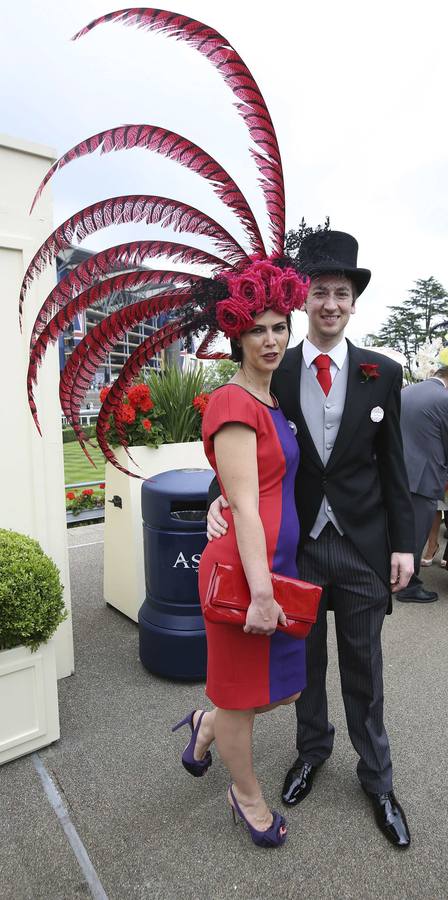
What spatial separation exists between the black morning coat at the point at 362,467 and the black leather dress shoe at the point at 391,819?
2.66ft

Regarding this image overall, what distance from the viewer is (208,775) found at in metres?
2.30

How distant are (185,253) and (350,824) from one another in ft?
6.83

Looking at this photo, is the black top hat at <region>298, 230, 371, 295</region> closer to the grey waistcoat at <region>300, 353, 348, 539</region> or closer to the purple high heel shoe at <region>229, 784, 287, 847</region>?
the grey waistcoat at <region>300, 353, 348, 539</region>

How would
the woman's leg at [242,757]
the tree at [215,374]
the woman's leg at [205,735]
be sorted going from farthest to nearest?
the tree at [215,374] < the woman's leg at [205,735] < the woman's leg at [242,757]

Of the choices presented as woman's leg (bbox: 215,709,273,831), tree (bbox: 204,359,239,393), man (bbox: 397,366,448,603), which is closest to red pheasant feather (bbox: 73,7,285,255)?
woman's leg (bbox: 215,709,273,831)

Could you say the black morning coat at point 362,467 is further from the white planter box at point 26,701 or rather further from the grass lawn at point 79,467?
the grass lawn at point 79,467

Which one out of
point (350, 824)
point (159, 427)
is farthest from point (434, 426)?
point (350, 824)

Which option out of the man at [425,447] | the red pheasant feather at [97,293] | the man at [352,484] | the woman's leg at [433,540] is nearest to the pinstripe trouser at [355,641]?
the man at [352,484]

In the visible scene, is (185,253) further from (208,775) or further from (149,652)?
(149,652)

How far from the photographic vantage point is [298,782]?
2170mm

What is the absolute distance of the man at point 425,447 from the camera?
409 cm

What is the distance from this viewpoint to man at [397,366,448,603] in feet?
13.4

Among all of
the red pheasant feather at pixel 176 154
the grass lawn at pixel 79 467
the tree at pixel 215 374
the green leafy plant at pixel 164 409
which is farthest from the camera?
the grass lawn at pixel 79 467

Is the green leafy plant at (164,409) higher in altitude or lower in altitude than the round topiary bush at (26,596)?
higher
